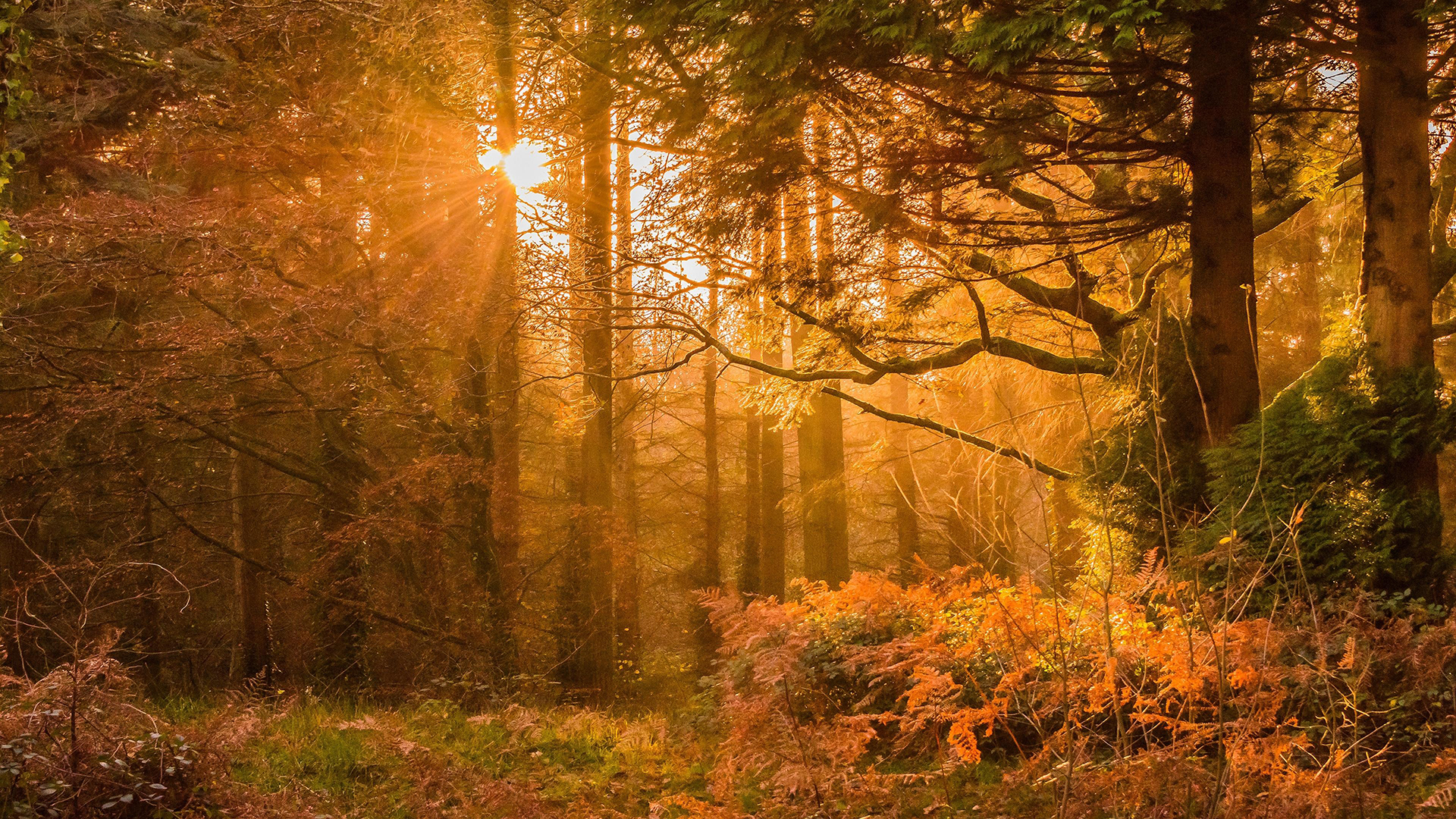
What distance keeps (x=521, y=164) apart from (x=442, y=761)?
23.8 ft

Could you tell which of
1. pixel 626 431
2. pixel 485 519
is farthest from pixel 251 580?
pixel 626 431

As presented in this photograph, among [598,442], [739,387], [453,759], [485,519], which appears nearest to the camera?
[453,759]

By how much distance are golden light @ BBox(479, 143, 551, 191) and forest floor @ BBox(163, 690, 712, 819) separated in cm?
594

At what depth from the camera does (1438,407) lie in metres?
6.19

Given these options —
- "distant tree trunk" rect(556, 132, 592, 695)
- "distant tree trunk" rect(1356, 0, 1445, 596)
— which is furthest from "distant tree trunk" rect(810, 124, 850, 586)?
"distant tree trunk" rect(1356, 0, 1445, 596)

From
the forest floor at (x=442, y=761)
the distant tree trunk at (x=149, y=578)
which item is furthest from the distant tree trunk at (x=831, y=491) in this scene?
the distant tree trunk at (x=149, y=578)

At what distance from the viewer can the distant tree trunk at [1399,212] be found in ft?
20.6

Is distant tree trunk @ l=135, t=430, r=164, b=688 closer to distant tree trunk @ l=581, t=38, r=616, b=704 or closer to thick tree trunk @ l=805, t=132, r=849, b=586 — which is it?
distant tree trunk @ l=581, t=38, r=616, b=704

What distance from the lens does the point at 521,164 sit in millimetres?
10766

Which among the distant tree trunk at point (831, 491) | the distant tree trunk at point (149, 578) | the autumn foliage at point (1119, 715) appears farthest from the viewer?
the distant tree trunk at point (831, 491)

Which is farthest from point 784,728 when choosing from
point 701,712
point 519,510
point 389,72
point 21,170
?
point 21,170

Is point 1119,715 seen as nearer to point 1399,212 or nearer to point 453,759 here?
point 453,759

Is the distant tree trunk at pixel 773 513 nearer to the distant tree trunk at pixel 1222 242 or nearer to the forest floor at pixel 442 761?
the distant tree trunk at pixel 1222 242

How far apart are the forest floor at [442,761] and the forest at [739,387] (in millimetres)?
48
